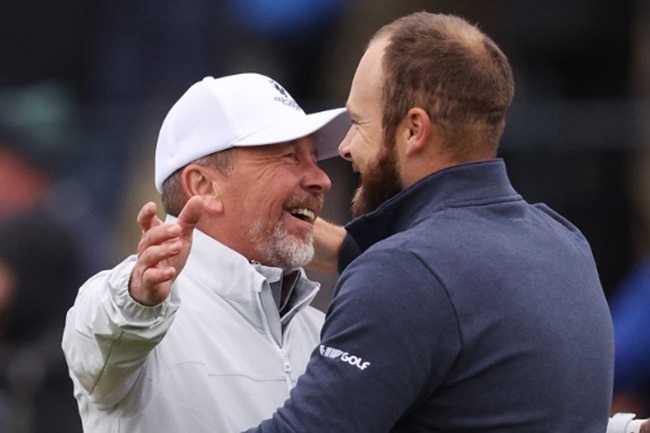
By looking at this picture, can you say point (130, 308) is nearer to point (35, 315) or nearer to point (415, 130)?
point (415, 130)

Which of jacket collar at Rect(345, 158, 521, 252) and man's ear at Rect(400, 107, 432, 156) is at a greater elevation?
man's ear at Rect(400, 107, 432, 156)

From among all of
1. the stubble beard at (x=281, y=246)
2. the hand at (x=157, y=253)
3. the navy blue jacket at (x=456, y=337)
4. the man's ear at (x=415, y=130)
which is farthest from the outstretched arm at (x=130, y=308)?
the stubble beard at (x=281, y=246)

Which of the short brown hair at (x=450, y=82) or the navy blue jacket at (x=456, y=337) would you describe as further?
the short brown hair at (x=450, y=82)

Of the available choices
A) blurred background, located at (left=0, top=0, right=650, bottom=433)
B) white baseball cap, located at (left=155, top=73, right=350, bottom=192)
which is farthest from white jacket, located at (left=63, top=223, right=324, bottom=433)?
blurred background, located at (left=0, top=0, right=650, bottom=433)

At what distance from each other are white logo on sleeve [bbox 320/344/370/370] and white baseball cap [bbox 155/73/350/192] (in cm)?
102

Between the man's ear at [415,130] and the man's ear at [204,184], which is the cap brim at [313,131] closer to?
the man's ear at [204,184]

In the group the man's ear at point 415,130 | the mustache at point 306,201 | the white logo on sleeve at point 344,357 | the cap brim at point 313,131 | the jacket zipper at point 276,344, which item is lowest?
the jacket zipper at point 276,344

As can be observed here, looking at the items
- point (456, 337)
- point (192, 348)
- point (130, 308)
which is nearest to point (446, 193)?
point (456, 337)

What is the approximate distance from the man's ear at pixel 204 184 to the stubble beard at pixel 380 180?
70 centimetres

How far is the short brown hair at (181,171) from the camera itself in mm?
3771

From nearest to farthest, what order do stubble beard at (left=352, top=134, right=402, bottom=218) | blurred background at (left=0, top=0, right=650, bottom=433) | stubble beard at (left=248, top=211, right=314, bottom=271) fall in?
1. stubble beard at (left=352, top=134, right=402, bottom=218)
2. stubble beard at (left=248, top=211, right=314, bottom=271)
3. blurred background at (left=0, top=0, right=650, bottom=433)

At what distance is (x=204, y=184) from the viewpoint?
12.4 ft

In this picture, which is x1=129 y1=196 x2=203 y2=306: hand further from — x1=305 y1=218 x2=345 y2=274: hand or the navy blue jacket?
Answer: x1=305 y1=218 x2=345 y2=274: hand

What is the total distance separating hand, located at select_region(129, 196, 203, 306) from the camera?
283 cm
